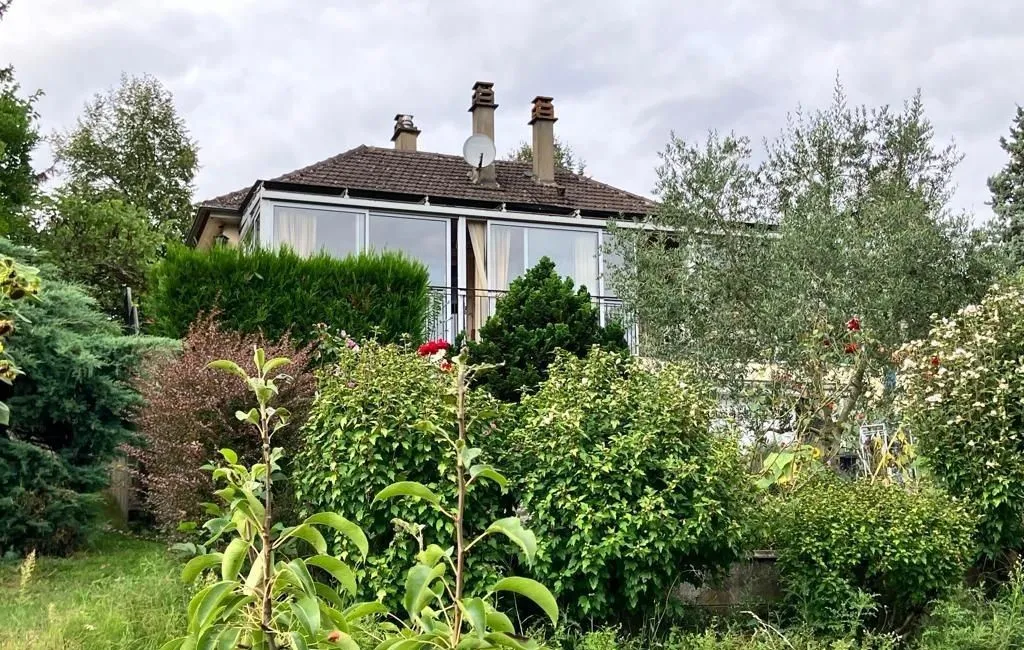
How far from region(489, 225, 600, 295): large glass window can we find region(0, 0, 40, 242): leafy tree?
12021 mm

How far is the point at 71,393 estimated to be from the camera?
27.9ft

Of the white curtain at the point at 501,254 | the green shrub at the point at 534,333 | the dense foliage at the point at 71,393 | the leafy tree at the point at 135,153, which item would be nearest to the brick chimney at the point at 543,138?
the white curtain at the point at 501,254

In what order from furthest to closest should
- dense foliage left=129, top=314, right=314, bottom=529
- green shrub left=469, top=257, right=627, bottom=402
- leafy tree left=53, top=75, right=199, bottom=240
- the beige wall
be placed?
1. leafy tree left=53, top=75, right=199, bottom=240
2. the beige wall
3. green shrub left=469, top=257, right=627, bottom=402
4. dense foliage left=129, top=314, right=314, bottom=529

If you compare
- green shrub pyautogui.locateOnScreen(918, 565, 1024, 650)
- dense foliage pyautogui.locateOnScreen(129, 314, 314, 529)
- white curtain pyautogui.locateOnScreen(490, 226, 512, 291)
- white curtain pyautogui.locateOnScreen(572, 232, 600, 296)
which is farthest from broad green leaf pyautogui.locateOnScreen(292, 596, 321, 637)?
white curtain pyautogui.locateOnScreen(572, 232, 600, 296)

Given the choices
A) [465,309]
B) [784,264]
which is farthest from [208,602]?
[465,309]

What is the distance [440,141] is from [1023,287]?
17.1m

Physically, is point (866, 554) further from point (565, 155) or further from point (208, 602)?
point (565, 155)

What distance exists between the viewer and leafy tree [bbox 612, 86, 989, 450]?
412 inches

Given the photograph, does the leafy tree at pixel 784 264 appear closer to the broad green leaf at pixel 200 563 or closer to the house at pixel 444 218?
the house at pixel 444 218

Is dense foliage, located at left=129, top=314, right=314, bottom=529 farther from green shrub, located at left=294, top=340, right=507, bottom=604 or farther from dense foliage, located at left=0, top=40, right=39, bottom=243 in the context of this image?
dense foliage, located at left=0, top=40, right=39, bottom=243

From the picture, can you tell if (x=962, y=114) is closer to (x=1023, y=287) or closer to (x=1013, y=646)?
(x=1023, y=287)

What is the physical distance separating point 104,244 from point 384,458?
69.0 ft

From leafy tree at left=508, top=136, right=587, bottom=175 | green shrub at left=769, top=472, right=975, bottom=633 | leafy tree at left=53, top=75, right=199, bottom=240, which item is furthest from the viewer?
leafy tree at left=508, top=136, right=587, bottom=175

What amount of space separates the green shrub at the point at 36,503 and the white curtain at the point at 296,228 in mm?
7788
